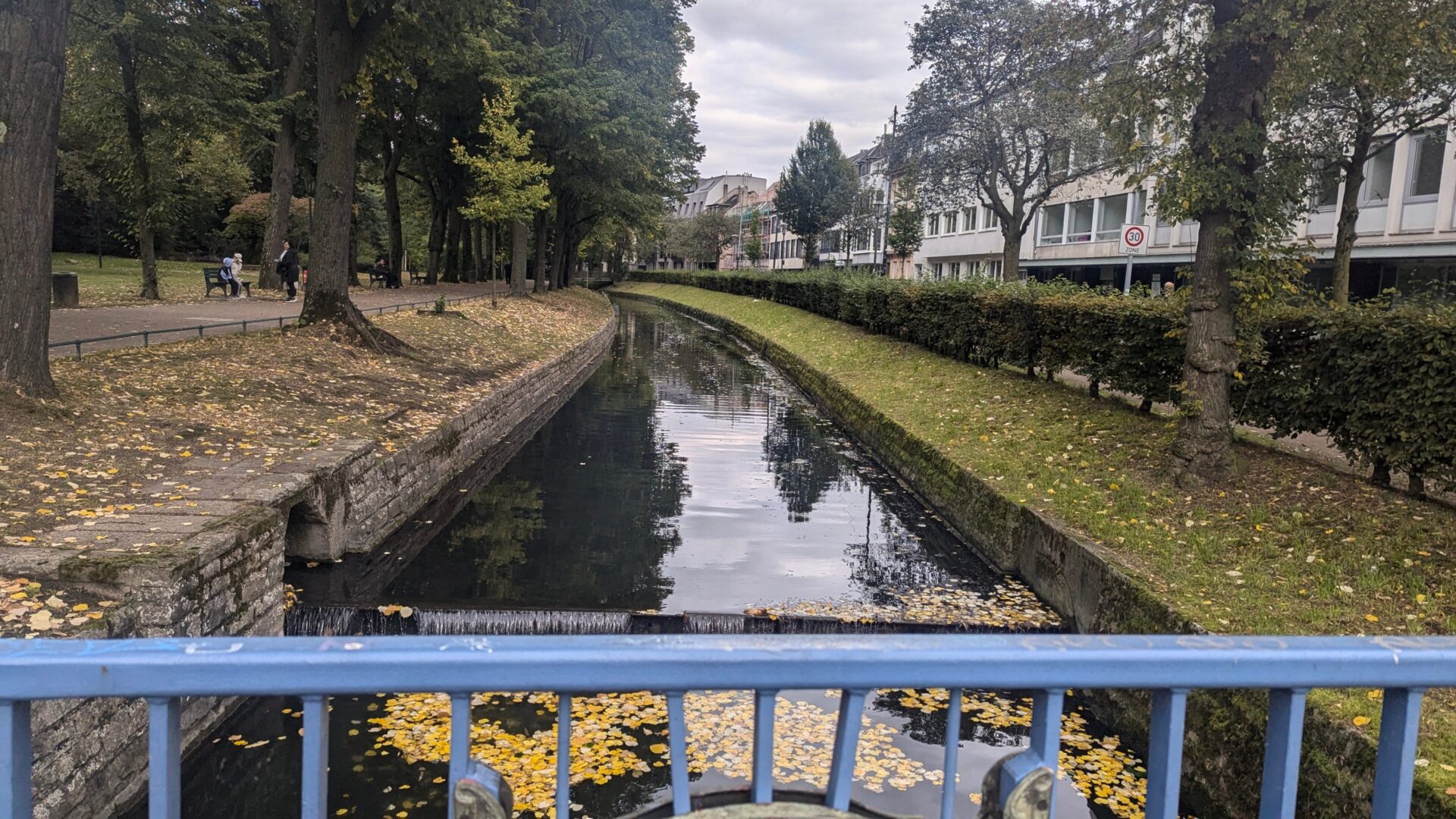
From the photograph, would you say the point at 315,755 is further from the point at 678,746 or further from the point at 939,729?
the point at 939,729

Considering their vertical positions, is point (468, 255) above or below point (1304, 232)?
below

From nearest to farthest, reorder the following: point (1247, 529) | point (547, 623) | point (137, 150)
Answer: point (547, 623)
point (1247, 529)
point (137, 150)

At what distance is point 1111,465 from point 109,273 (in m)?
35.9

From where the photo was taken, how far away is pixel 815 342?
27.2m

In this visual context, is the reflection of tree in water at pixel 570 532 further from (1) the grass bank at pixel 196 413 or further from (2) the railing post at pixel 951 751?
(2) the railing post at pixel 951 751

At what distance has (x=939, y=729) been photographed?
6012 mm

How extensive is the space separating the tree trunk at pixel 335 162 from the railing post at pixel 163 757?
13968 mm

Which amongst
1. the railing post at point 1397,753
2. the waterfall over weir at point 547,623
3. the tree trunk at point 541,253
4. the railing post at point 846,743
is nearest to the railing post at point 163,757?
the railing post at point 846,743

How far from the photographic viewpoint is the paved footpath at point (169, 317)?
13.8m

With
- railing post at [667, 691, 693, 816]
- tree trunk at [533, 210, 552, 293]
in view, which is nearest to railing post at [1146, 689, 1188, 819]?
railing post at [667, 691, 693, 816]

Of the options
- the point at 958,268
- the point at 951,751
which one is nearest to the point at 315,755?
the point at 951,751

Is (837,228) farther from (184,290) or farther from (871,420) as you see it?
(871,420)

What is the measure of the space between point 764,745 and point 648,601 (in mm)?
6598

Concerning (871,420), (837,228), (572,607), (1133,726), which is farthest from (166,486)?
(837,228)
